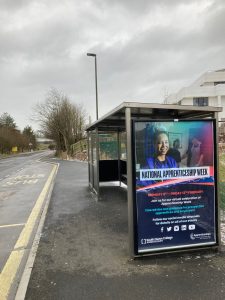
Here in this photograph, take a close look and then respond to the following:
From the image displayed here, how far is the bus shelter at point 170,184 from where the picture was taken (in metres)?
4.46

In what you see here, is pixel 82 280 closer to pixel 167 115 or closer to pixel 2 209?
pixel 167 115

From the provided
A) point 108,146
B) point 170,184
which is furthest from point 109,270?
point 108,146

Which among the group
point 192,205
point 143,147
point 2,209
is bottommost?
point 2,209

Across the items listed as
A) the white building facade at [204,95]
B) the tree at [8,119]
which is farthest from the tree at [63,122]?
the tree at [8,119]

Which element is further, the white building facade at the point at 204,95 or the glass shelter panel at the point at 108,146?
the white building facade at the point at 204,95

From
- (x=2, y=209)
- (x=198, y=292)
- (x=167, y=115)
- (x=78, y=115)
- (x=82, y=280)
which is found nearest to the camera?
(x=198, y=292)

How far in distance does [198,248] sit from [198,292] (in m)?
1.15

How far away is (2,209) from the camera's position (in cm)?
880

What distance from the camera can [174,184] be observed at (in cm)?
457

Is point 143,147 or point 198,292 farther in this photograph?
point 143,147

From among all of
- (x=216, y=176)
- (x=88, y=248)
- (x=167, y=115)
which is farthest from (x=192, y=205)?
(x=167, y=115)

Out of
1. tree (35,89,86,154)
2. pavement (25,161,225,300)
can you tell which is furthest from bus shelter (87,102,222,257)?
tree (35,89,86,154)

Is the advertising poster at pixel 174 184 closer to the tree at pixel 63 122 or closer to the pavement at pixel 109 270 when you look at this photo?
the pavement at pixel 109 270

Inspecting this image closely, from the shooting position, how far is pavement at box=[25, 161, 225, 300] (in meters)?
3.61
